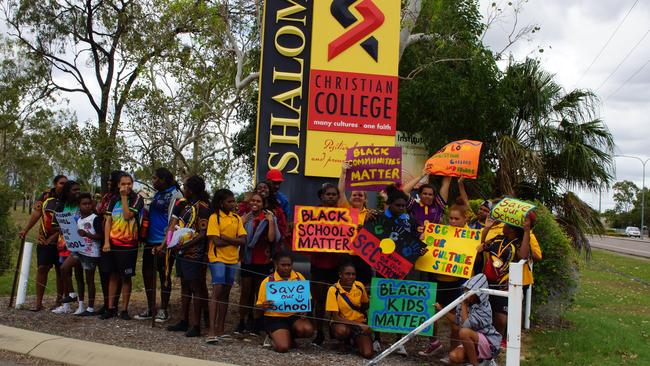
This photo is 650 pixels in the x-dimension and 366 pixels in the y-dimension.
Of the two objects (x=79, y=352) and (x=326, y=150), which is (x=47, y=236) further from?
(x=326, y=150)

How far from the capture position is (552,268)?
341 inches

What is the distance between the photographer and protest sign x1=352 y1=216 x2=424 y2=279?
6656 millimetres

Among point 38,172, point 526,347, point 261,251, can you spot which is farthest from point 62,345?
point 38,172

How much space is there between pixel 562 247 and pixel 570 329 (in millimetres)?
1222

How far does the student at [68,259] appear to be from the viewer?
8.03 meters

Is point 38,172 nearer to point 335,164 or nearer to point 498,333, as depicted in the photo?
point 335,164

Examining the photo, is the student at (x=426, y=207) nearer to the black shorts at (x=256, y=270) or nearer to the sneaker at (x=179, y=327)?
the black shorts at (x=256, y=270)

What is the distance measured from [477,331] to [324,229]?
1.98m

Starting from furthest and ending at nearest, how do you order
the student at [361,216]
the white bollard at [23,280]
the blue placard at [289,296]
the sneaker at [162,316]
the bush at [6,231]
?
the bush at [6,231], the white bollard at [23,280], the sneaker at [162,316], the student at [361,216], the blue placard at [289,296]

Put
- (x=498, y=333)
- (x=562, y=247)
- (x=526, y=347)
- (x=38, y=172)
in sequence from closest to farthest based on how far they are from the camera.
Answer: (x=498, y=333), (x=526, y=347), (x=562, y=247), (x=38, y=172)

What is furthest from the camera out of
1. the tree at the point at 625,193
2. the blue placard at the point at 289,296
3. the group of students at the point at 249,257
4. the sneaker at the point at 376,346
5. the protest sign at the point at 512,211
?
the tree at the point at 625,193

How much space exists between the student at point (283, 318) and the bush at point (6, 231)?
26.1ft

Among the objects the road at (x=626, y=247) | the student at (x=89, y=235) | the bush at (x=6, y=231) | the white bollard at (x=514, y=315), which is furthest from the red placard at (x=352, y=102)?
the road at (x=626, y=247)

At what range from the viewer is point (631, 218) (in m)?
98.9
